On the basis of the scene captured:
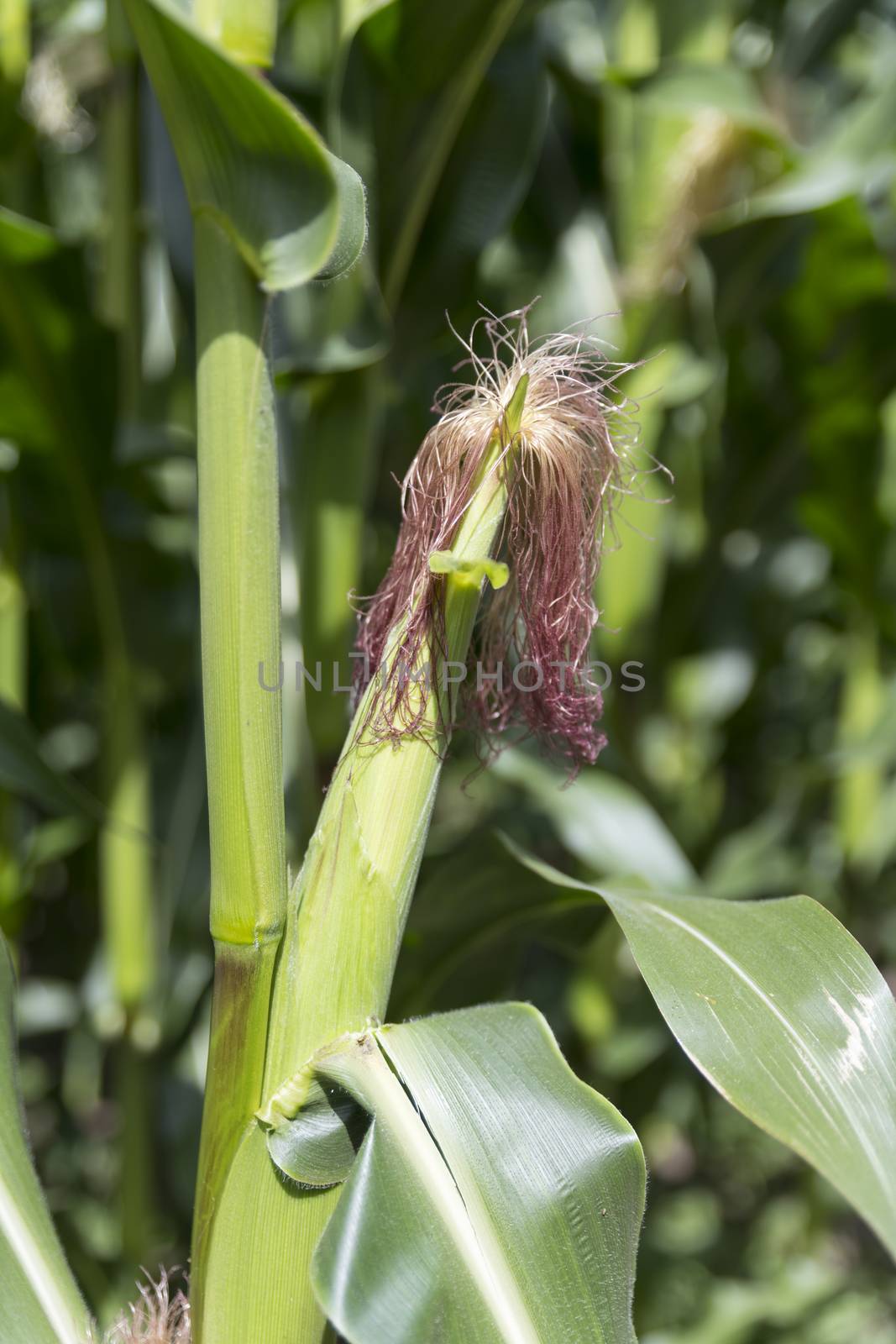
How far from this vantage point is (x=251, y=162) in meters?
0.43

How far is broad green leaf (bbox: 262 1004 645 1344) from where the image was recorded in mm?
413

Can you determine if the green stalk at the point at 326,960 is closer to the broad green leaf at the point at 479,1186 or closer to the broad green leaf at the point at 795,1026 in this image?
the broad green leaf at the point at 479,1186

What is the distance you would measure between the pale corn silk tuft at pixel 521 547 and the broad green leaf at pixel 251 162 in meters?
0.10

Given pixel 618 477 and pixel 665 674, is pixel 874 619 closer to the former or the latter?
pixel 665 674

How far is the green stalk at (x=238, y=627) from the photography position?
0.45 m

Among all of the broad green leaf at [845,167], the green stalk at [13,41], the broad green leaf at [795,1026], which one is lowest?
the broad green leaf at [795,1026]

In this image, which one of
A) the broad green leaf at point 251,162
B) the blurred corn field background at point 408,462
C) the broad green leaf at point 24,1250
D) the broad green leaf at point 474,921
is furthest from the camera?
the blurred corn field background at point 408,462

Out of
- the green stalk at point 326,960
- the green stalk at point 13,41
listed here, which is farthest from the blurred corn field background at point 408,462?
the green stalk at point 326,960

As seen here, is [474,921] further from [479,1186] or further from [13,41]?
→ [13,41]

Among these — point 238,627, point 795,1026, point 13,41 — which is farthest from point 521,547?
point 13,41

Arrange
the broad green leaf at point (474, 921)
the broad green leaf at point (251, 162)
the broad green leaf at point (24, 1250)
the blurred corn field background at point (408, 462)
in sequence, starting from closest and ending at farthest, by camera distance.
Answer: the broad green leaf at point (251, 162)
the broad green leaf at point (24, 1250)
the broad green leaf at point (474, 921)
the blurred corn field background at point (408, 462)

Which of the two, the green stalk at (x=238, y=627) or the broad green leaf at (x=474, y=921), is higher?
the green stalk at (x=238, y=627)

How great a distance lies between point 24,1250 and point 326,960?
229 mm

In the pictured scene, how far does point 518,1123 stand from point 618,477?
0.34 meters
